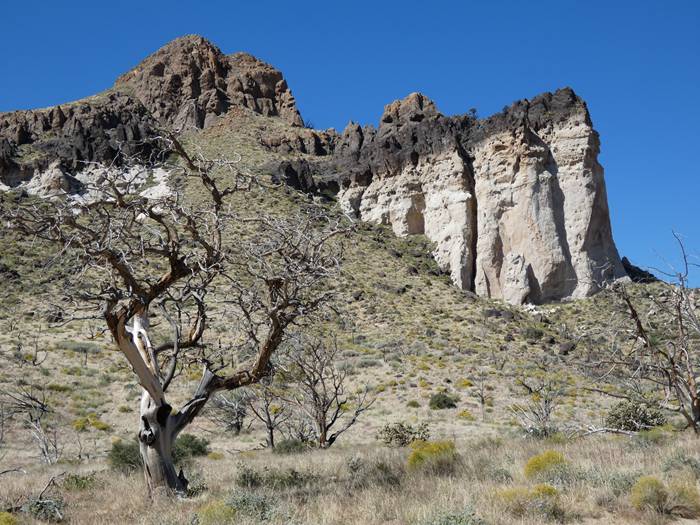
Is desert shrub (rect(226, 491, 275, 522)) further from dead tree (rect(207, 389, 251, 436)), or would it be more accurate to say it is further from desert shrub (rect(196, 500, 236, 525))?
dead tree (rect(207, 389, 251, 436))

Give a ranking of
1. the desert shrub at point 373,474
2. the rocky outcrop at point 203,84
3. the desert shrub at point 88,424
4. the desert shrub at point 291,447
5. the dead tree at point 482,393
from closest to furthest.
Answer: the desert shrub at point 373,474, the desert shrub at point 291,447, the desert shrub at point 88,424, the dead tree at point 482,393, the rocky outcrop at point 203,84

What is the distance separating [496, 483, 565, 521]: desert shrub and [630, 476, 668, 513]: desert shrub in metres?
0.71

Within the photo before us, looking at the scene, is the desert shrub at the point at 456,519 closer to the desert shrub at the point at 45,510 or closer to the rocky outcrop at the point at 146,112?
the desert shrub at the point at 45,510

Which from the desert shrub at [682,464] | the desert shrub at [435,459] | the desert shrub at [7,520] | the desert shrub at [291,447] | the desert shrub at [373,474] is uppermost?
the desert shrub at [682,464]

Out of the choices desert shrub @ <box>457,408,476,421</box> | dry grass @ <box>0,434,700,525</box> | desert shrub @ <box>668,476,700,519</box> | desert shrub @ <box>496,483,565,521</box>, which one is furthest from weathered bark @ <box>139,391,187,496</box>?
desert shrub @ <box>457,408,476,421</box>

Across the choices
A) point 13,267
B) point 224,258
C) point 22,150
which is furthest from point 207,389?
point 22,150

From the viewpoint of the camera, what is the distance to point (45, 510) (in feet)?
21.9

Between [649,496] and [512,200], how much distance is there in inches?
1858

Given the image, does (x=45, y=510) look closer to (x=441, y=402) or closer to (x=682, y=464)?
(x=682, y=464)

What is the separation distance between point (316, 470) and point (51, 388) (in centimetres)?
1803

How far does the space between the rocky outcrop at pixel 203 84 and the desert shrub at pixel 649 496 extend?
8205 centimetres

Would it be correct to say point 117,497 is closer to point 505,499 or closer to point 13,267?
point 505,499

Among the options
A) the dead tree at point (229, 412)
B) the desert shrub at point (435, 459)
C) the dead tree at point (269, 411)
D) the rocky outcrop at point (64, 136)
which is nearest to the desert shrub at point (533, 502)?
the desert shrub at point (435, 459)

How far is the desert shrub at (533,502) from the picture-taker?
216 inches
